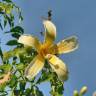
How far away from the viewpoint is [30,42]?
92.2 inches

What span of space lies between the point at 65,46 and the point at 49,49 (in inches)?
4.3

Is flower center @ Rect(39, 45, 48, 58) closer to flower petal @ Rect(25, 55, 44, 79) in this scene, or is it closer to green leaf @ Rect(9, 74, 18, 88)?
flower petal @ Rect(25, 55, 44, 79)

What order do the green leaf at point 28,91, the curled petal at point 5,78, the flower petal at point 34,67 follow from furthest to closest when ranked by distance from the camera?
the green leaf at point 28,91 → the curled petal at point 5,78 → the flower petal at point 34,67

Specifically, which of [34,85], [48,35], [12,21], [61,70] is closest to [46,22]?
[48,35]

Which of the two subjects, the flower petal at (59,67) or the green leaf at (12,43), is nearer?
the flower petal at (59,67)

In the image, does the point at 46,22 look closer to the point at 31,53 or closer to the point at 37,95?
the point at 31,53

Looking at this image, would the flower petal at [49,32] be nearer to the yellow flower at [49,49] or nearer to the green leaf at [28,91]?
the yellow flower at [49,49]

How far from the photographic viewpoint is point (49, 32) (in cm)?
249

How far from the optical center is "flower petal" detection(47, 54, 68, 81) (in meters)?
2.31

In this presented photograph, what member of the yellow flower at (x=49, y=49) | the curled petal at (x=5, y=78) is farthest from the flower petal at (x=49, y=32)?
the curled petal at (x=5, y=78)

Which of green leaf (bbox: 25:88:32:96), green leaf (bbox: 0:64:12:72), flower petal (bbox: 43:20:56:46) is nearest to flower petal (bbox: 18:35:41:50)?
flower petal (bbox: 43:20:56:46)

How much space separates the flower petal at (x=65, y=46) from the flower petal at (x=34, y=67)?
142 millimetres

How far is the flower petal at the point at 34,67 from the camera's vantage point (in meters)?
2.26

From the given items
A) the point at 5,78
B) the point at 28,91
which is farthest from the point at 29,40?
the point at 28,91
